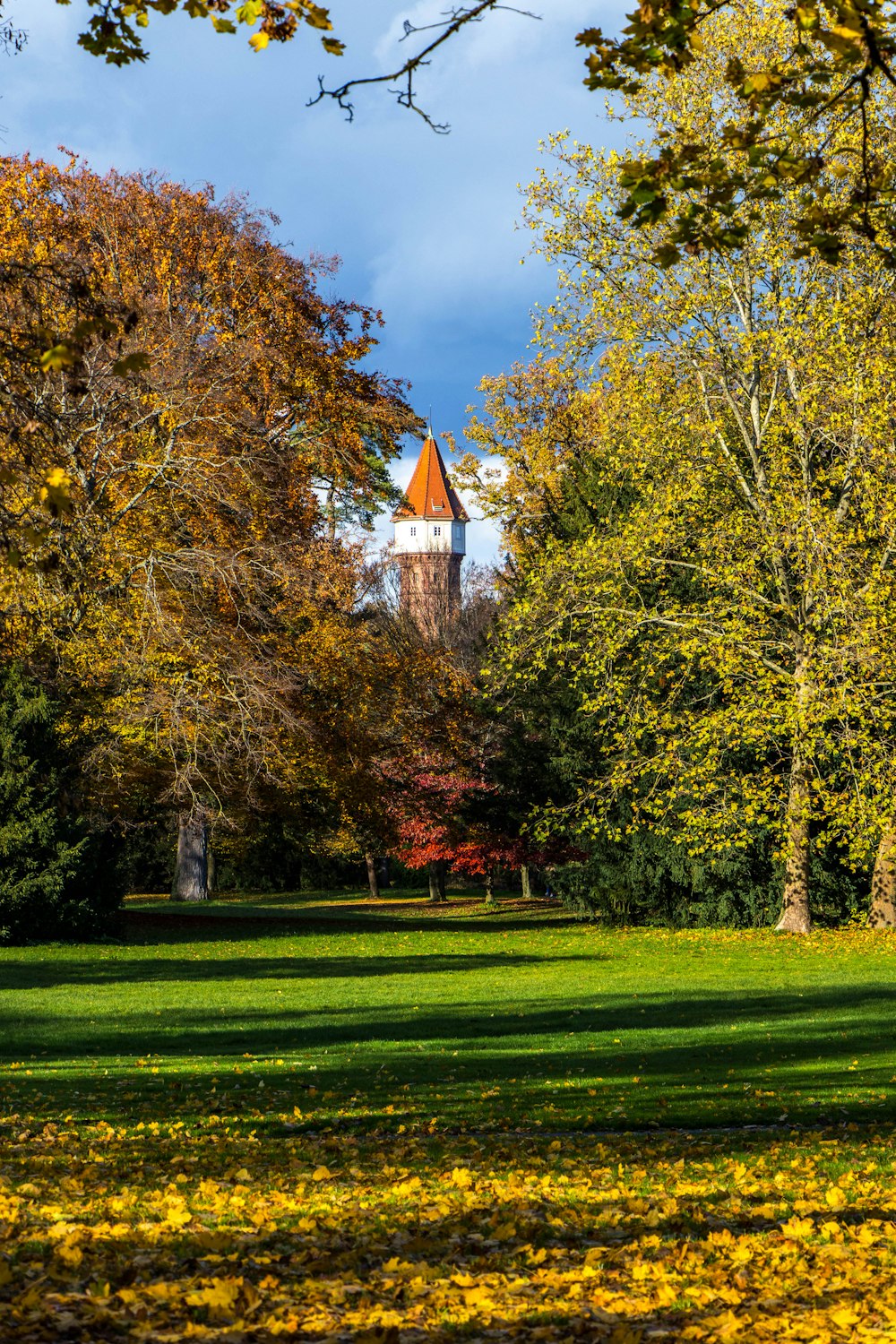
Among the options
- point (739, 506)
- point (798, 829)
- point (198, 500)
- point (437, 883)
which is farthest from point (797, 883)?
point (437, 883)

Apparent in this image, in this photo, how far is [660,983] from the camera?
685 inches

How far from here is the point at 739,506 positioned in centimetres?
2359

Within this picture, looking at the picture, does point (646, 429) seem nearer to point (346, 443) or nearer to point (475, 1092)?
point (346, 443)

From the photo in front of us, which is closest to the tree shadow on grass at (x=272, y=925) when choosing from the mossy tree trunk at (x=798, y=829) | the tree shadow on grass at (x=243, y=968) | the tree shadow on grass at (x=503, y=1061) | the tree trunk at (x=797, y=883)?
the tree shadow on grass at (x=243, y=968)

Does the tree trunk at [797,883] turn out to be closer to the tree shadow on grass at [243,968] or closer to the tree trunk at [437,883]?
the tree shadow on grass at [243,968]

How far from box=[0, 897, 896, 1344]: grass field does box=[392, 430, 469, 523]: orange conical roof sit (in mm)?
77834

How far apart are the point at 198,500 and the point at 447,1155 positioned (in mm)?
14873

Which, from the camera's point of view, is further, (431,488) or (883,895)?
(431,488)

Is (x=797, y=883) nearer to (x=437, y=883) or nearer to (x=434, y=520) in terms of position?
(x=437, y=883)

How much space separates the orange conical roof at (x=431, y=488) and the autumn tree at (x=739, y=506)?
71353mm

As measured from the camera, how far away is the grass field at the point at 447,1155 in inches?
181

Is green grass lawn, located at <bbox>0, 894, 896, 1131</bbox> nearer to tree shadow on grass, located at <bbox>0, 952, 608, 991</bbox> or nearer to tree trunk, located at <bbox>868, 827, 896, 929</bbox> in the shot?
tree shadow on grass, located at <bbox>0, 952, 608, 991</bbox>

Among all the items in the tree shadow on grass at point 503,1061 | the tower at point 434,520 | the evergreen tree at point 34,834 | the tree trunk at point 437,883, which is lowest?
the tree shadow on grass at point 503,1061

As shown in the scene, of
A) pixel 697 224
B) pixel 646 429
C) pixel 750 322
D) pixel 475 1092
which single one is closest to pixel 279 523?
pixel 646 429
